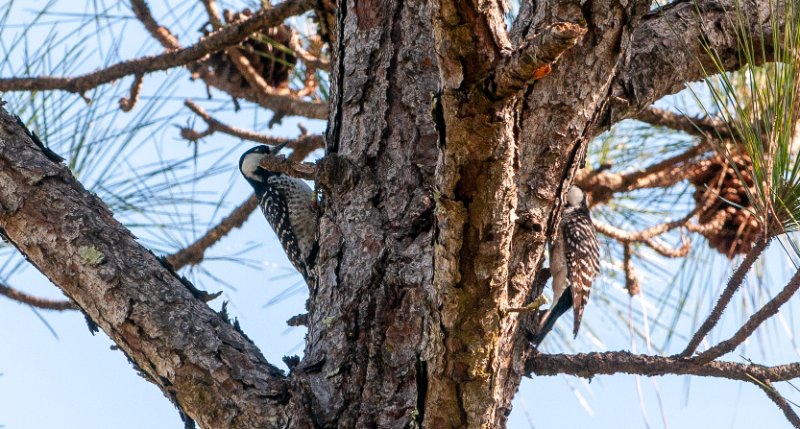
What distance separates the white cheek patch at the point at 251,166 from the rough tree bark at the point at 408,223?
2817 mm

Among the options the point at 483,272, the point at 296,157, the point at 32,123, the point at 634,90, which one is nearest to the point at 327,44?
the point at 296,157

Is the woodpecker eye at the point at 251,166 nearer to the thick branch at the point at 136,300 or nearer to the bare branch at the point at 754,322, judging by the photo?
the thick branch at the point at 136,300

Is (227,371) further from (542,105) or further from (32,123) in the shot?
(32,123)

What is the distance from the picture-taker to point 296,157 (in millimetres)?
3148

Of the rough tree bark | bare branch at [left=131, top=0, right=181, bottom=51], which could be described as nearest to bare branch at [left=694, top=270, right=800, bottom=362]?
the rough tree bark

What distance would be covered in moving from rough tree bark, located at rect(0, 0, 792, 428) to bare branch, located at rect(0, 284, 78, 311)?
84cm

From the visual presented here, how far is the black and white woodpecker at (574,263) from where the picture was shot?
392 cm

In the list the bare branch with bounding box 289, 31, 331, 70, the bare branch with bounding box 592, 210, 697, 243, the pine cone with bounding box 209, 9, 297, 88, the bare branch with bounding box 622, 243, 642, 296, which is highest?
the pine cone with bounding box 209, 9, 297, 88

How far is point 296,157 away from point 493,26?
2.08 metres

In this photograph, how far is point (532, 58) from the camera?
42.7 inches

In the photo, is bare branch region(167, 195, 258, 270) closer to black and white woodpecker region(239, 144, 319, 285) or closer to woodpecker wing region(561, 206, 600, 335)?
black and white woodpecker region(239, 144, 319, 285)

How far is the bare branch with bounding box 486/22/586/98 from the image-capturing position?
1046mm

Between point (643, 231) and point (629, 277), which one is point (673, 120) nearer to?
point (643, 231)

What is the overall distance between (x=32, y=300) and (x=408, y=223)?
1426 millimetres
